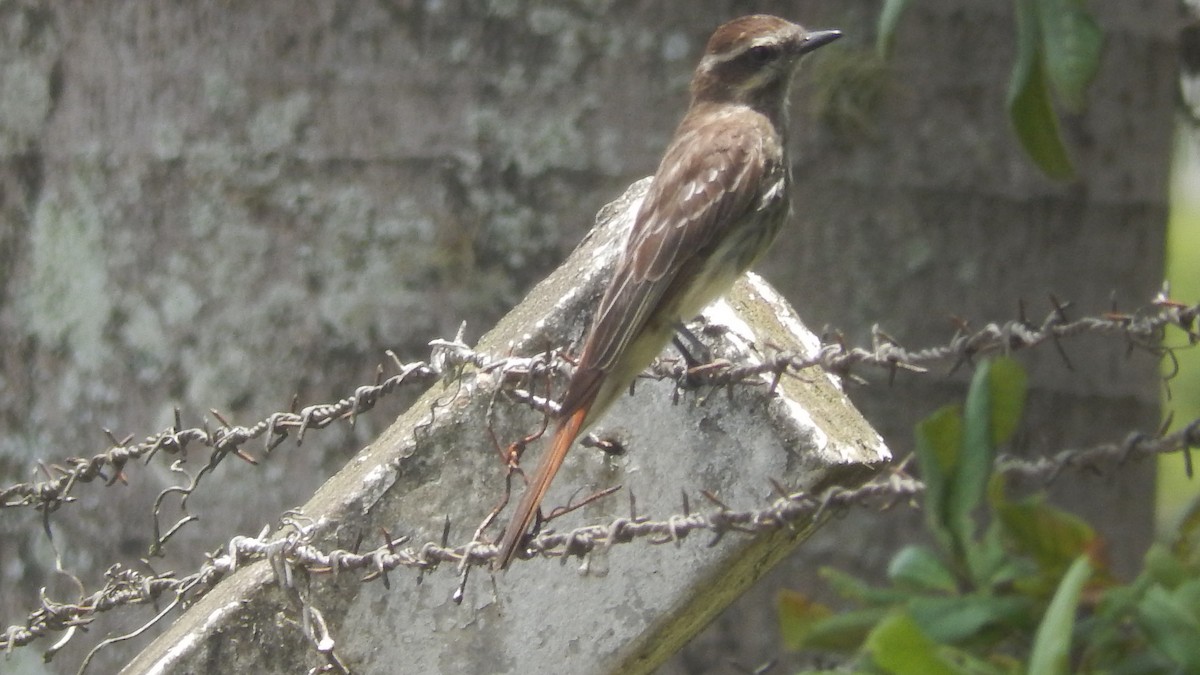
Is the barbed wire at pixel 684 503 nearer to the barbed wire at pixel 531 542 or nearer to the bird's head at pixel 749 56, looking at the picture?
the barbed wire at pixel 531 542

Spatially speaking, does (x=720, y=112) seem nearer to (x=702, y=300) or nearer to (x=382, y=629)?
(x=702, y=300)

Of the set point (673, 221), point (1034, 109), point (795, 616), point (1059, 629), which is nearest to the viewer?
point (1059, 629)

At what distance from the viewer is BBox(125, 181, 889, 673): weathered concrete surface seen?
1.86 metres

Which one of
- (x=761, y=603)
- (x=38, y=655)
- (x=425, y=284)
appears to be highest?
(x=425, y=284)

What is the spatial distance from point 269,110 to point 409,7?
1.37ft

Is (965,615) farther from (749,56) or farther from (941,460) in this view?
(749,56)

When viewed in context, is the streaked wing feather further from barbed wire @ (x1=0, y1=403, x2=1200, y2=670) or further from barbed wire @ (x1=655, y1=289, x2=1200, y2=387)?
barbed wire @ (x1=0, y1=403, x2=1200, y2=670)

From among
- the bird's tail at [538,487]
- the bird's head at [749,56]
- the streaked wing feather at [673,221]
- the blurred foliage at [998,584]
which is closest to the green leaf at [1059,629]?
the blurred foliage at [998,584]

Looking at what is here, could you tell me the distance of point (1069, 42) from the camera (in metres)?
2.30

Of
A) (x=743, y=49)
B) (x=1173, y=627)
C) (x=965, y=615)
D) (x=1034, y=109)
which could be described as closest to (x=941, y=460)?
(x=965, y=615)

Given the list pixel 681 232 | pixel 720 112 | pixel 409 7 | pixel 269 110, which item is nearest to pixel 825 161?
pixel 720 112

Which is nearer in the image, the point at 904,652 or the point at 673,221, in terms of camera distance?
the point at 904,652

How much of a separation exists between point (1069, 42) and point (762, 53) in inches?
47.3

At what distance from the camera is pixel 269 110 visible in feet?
Result: 11.8
